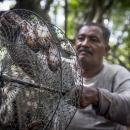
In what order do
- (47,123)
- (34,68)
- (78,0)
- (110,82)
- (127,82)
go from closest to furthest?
(47,123) < (34,68) < (127,82) < (110,82) < (78,0)

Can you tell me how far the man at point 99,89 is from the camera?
5.33 feet

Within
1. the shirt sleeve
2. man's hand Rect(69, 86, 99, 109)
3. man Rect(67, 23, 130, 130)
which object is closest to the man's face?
man Rect(67, 23, 130, 130)

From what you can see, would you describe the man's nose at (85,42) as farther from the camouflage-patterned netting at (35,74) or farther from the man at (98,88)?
the camouflage-patterned netting at (35,74)

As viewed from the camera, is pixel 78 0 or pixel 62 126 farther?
pixel 78 0

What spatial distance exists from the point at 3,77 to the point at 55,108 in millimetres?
287

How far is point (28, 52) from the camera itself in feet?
4.25

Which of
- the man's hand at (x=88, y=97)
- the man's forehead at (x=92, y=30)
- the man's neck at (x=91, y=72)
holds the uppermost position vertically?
the man's forehead at (x=92, y=30)

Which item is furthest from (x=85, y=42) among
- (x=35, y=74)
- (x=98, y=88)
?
(x=35, y=74)

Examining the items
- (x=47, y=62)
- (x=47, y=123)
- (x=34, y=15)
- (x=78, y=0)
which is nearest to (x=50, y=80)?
(x=47, y=62)

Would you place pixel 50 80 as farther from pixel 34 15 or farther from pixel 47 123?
pixel 34 15

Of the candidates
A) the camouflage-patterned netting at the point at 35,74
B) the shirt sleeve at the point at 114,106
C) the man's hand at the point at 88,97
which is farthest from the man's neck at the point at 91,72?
the camouflage-patterned netting at the point at 35,74

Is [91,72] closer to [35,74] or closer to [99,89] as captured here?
[99,89]

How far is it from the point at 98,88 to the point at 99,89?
0.01 meters

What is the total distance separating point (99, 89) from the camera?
163 centimetres
